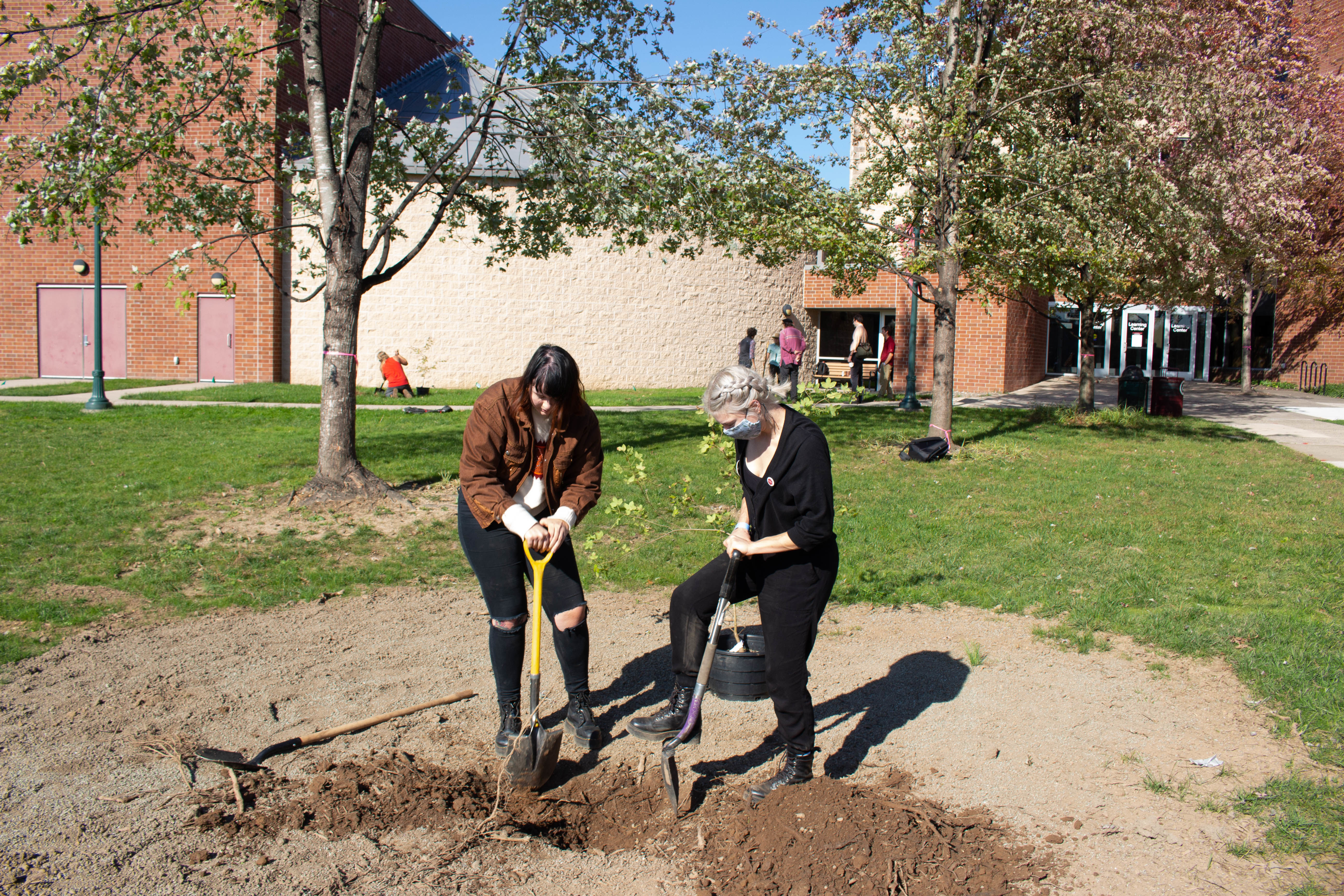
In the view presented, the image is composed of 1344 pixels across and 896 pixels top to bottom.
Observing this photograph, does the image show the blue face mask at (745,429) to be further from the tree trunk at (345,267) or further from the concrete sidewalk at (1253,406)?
the concrete sidewalk at (1253,406)

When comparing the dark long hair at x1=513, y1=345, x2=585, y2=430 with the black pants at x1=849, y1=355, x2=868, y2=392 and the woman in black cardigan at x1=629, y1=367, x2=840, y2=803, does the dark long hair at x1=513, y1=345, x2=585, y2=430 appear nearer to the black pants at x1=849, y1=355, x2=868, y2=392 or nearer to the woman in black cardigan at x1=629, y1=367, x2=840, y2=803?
the woman in black cardigan at x1=629, y1=367, x2=840, y2=803

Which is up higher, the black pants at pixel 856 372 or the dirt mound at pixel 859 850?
the black pants at pixel 856 372

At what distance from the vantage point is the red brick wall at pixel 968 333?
22578 mm

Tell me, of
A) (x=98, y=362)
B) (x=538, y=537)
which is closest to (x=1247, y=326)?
(x=538, y=537)

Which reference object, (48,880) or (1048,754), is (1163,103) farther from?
(48,880)

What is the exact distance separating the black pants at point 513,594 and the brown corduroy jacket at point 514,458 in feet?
0.33

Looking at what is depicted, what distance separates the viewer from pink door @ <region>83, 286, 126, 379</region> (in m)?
22.4

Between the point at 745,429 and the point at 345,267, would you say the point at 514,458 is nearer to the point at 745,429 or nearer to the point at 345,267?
the point at 745,429

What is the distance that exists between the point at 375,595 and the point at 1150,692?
4956 mm

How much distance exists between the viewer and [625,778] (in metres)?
3.84

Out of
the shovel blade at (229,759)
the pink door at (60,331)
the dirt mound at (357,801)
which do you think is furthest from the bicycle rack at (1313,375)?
the pink door at (60,331)

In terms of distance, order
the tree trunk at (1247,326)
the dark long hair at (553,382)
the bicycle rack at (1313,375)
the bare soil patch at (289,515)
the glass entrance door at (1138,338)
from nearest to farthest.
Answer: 1. the dark long hair at (553,382)
2. the bare soil patch at (289,515)
3. the tree trunk at (1247,326)
4. the bicycle rack at (1313,375)
5. the glass entrance door at (1138,338)

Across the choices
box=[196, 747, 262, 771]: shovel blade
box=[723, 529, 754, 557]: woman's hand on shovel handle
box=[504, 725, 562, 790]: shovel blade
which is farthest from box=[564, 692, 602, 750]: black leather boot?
box=[196, 747, 262, 771]: shovel blade

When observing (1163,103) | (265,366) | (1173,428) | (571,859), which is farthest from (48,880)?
(265,366)
